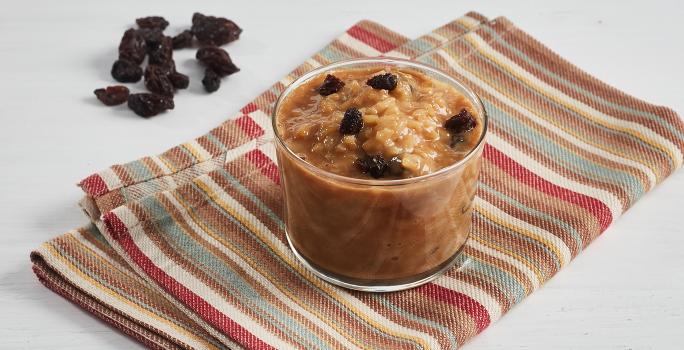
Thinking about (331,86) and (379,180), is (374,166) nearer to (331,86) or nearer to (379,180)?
(379,180)

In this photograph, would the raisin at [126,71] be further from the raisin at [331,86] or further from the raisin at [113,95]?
the raisin at [331,86]

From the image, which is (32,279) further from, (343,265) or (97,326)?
(343,265)

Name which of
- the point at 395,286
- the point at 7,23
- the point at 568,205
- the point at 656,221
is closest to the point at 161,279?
the point at 395,286

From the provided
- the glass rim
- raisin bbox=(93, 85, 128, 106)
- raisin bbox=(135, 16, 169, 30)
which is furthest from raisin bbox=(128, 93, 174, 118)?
the glass rim

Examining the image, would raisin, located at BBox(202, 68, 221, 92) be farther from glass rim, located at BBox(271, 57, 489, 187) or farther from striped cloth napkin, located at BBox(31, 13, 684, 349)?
glass rim, located at BBox(271, 57, 489, 187)

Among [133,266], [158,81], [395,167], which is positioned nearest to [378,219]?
[395,167]

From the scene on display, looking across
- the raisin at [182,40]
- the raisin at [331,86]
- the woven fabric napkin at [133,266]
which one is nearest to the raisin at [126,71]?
the raisin at [182,40]
